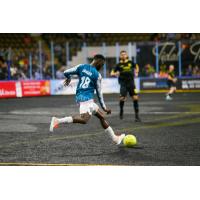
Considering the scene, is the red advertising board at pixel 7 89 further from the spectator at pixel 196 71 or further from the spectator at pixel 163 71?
the spectator at pixel 196 71

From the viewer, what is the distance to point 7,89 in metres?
23.0

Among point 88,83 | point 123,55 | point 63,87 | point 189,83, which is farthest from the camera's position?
point 63,87

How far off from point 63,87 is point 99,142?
16.6 m

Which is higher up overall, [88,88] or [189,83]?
[88,88]

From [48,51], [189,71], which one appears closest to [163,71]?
[189,71]

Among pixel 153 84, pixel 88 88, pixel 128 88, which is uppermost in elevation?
pixel 88 88

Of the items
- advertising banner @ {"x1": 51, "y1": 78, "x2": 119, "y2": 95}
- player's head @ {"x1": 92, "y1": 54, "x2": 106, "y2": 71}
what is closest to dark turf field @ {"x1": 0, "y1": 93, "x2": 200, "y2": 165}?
player's head @ {"x1": 92, "y1": 54, "x2": 106, "y2": 71}

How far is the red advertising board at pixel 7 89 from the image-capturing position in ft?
74.8

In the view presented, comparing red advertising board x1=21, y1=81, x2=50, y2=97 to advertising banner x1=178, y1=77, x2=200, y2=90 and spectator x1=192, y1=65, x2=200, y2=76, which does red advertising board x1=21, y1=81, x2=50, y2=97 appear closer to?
advertising banner x1=178, y1=77, x2=200, y2=90

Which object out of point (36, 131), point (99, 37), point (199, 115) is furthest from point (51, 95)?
point (36, 131)

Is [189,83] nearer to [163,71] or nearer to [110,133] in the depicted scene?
[163,71]

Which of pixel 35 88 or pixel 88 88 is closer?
pixel 88 88

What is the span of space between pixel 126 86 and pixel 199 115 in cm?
236
